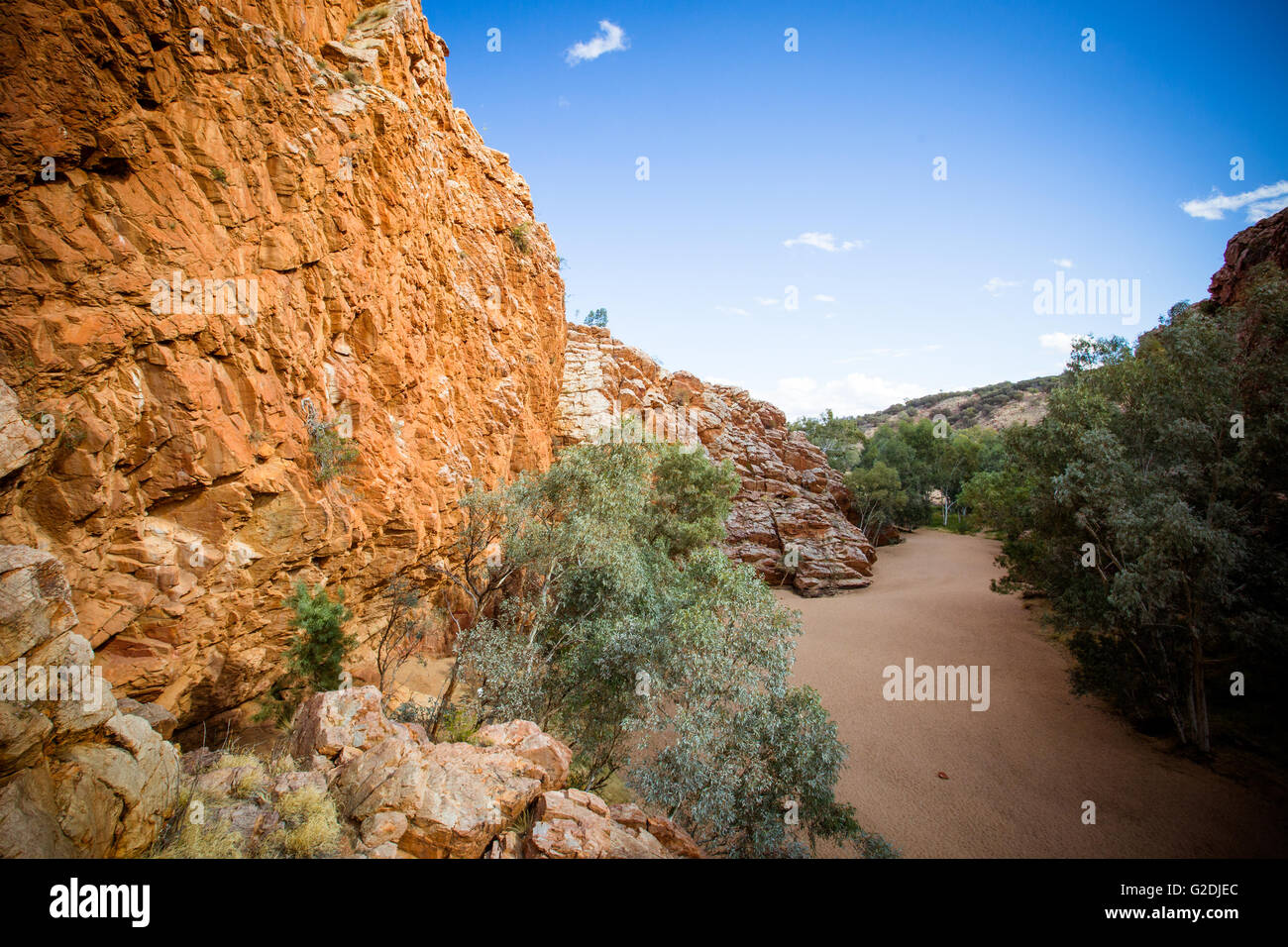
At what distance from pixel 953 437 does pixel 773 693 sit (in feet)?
194

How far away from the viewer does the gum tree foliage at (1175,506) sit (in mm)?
11953

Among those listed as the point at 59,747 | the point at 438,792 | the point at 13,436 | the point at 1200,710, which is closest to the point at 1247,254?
the point at 1200,710

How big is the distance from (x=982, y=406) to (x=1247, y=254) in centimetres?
7124

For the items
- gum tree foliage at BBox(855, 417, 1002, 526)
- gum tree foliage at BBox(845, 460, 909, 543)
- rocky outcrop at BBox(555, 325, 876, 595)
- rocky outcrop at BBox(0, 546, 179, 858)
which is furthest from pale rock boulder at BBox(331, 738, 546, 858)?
gum tree foliage at BBox(855, 417, 1002, 526)

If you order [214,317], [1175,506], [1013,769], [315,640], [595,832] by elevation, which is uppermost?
[214,317]

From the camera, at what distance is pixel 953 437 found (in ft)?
192

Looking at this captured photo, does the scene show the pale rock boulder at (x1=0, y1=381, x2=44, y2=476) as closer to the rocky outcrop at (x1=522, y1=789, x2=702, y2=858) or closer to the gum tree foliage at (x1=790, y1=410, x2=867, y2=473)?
the rocky outcrop at (x1=522, y1=789, x2=702, y2=858)

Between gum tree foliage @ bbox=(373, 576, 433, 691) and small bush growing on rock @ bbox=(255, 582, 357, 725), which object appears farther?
gum tree foliage @ bbox=(373, 576, 433, 691)

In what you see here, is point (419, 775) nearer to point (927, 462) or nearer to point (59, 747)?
point (59, 747)

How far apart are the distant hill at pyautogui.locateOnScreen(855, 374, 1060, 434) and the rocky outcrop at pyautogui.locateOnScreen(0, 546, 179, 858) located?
282 feet

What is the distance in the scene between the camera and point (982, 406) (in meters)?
86.6

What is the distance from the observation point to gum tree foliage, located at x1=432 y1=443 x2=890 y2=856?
31.7 feet
